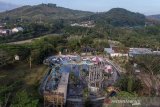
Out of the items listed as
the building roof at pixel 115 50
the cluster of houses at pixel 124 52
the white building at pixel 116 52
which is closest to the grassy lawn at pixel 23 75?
the white building at pixel 116 52

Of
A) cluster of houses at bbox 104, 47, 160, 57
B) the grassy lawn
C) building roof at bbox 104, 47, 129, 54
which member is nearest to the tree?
the grassy lawn

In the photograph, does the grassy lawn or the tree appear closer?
the tree

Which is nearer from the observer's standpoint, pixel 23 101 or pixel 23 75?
pixel 23 101

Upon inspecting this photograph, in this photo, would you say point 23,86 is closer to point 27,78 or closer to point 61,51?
point 27,78

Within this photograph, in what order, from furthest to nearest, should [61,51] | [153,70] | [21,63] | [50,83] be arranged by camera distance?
[61,51] < [21,63] < [153,70] < [50,83]

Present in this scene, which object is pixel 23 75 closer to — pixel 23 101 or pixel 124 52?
pixel 23 101

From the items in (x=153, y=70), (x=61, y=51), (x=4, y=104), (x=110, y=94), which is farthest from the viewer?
(x=61, y=51)

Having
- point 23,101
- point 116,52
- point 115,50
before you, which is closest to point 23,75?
point 23,101

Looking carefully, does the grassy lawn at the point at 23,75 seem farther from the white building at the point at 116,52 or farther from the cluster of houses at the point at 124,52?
the cluster of houses at the point at 124,52

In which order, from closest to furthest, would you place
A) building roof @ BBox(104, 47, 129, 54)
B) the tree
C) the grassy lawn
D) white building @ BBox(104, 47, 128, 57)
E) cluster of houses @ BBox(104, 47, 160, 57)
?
the tree, the grassy lawn, cluster of houses @ BBox(104, 47, 160, 57), white building @ BBox(104, 47, 128, 57), building roof @ BBox(104, 47, 129, 54)

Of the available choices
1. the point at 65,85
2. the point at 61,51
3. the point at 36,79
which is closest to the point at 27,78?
the point at 36,79

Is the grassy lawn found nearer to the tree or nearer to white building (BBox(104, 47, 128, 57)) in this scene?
the tree
